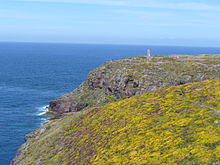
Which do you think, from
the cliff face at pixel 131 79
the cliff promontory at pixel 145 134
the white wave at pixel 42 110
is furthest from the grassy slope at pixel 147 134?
the white wave at pixel 42 110

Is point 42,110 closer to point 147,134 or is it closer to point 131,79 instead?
point 131,79

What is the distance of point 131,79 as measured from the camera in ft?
193

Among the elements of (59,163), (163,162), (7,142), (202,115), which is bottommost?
(7,142)

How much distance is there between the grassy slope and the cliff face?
64.8 ft

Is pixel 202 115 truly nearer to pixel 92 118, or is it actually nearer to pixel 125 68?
pixel 92 118

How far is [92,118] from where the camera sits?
35.7 metres

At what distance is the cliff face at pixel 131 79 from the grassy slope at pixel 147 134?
777 inches

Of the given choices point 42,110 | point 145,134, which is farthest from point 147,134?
point 42,110

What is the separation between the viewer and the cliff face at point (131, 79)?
54.0 metres

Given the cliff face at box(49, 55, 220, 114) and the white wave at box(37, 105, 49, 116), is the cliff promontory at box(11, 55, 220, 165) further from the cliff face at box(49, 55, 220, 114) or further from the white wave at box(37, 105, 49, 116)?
the white wave at box(37, 105, 49, 116)

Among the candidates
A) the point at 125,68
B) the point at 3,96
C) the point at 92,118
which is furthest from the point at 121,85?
the point at 3,96

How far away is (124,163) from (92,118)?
53.6ft

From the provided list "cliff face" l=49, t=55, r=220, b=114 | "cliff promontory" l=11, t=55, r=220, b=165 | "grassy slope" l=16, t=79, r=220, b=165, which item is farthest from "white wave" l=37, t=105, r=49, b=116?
"grassy slope" l=16, t=79, r=220, b=165

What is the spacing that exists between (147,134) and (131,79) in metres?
36.3
